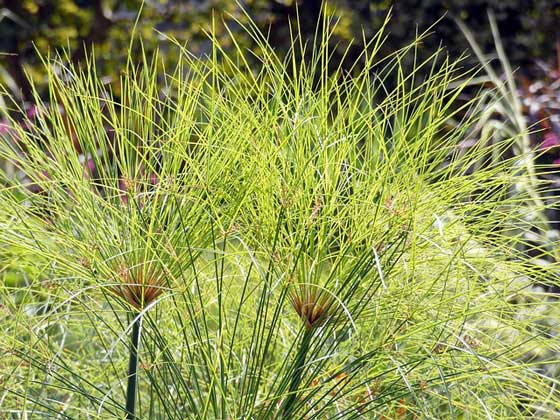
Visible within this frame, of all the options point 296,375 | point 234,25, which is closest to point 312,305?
point 296,375

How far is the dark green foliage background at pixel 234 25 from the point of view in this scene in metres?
5.15

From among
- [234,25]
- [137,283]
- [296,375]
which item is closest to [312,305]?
[296,375]

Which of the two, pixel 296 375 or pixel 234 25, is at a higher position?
pixel 234 25

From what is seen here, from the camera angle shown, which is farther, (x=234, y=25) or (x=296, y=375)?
(x=234, y=25)

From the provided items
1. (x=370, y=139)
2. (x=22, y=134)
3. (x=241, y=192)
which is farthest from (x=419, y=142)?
(x=22, y=134)

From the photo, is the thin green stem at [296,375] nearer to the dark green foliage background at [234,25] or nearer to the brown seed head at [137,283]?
the brown seed head at [137,283]

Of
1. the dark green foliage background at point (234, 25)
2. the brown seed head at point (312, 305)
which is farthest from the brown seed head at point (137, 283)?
the dark green foliage background at point (234, 25)

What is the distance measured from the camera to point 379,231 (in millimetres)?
1242

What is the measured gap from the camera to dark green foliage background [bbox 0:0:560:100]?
515cm

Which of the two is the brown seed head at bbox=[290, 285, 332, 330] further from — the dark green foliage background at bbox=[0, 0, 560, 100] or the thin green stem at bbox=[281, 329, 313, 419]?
the dark green foliage background at bbox=[0, 0, 560, 100]

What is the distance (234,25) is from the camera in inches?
223

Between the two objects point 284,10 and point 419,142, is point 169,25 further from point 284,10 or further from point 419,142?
point 419,142

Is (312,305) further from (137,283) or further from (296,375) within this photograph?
(137,283)

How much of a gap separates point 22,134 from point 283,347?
681 millimetres
